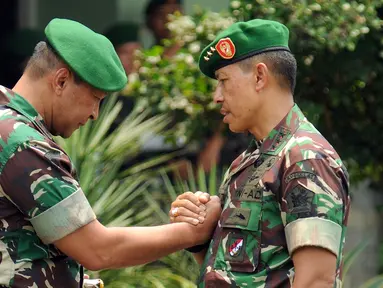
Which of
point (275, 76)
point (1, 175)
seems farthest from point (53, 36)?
point (275, 76)

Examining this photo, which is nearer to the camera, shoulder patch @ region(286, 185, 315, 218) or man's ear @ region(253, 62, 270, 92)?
shoulder patch @ region(286, 185, 315, 218)

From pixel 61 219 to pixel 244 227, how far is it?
0.59 metres

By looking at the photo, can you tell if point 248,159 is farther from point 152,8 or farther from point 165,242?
point 152,8

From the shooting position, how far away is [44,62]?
11.8 ft

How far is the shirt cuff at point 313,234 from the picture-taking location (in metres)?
3.40

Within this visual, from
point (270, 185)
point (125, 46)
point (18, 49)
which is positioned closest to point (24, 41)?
point (18, 49)

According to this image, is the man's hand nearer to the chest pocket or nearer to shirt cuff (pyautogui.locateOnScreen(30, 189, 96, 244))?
the chest pocket

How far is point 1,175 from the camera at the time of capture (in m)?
3.43

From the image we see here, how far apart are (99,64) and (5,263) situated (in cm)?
71

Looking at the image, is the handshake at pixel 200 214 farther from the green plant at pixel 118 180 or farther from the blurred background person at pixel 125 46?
the blurred background person at pixel 125 46

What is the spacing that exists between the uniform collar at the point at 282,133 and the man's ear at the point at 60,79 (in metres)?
0.68

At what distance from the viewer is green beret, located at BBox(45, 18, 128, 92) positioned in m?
3.55

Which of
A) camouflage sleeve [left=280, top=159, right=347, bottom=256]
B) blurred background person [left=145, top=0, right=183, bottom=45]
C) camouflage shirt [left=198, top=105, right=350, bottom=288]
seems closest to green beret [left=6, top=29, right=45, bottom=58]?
blurred background person [left=145, top=0, right=183, bottom=45]

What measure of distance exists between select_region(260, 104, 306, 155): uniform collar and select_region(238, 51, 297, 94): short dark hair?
97 mm
